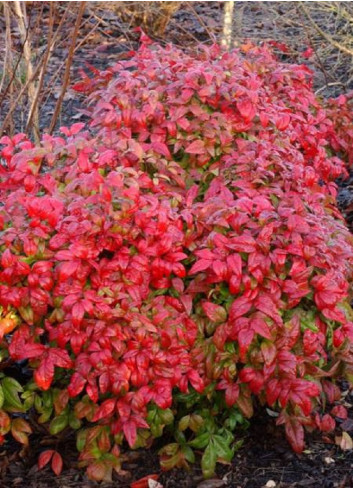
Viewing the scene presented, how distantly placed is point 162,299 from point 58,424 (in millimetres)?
605

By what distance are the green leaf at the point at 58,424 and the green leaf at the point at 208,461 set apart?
519 mm

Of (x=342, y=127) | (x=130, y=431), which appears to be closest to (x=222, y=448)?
(x=130, y=431)

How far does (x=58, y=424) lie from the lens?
276 centimetres

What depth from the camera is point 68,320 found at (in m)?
2.51

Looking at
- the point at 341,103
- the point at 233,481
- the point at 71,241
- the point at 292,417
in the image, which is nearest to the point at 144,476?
the point at 233,481

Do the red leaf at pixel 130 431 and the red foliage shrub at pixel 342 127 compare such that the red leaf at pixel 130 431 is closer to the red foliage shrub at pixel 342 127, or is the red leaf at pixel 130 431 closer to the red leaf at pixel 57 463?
the red leaf at pixel 57 463

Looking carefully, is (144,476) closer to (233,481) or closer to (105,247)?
(233,481)

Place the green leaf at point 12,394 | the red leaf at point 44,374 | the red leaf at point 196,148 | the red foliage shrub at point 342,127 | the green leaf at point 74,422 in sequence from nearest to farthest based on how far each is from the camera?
the red leaf at point 44,374 → the green leaf at point 12,394 → the green leaf at point 74,422 → the red leaf at point 196,148 → the red foliage shrub at point 342,127

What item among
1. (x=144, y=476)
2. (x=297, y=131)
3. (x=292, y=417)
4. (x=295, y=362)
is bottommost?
(x=144, y=476)

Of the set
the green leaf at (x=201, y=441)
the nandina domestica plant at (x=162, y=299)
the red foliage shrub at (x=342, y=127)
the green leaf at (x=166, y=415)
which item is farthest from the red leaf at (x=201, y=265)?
the red foliage shrub at (x=342, y=127)

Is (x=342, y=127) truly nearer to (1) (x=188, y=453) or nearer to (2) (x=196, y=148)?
(2) (x=196, y=148)

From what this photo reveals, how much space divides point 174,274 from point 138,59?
1443mm

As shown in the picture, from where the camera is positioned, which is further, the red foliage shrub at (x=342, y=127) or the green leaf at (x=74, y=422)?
the red foliage shrub at (x=342, y=127)

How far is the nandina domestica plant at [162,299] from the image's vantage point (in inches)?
99.3
